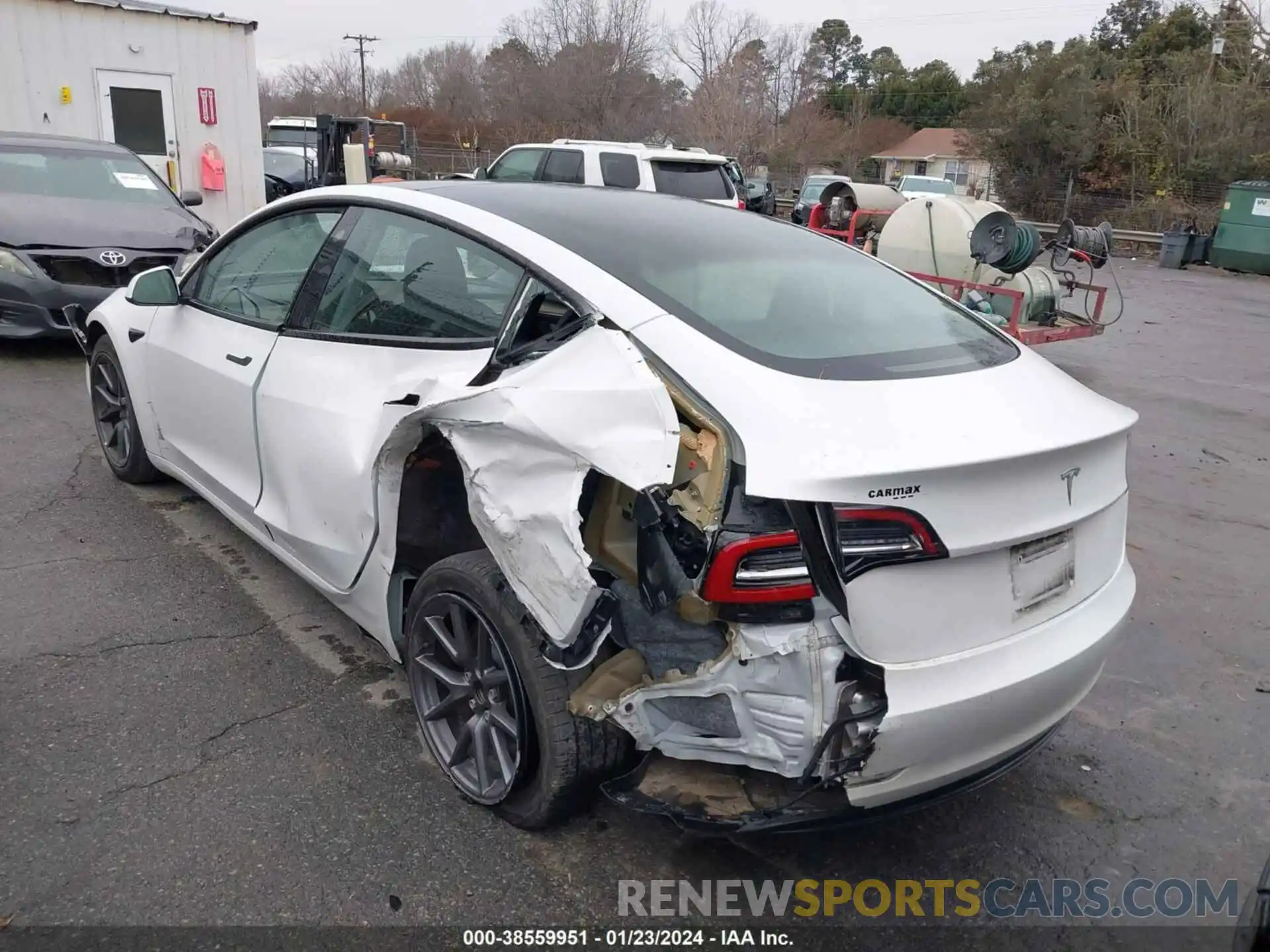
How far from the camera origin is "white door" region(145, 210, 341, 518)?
3562 mm

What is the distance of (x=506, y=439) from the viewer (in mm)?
2412

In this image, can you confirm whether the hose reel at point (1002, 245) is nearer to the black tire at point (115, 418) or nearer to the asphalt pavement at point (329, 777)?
the asphalt pavement at point (329, 777)

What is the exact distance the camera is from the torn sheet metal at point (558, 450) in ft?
7.04

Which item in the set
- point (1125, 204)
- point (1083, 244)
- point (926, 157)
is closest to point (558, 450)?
point (1083, 244)

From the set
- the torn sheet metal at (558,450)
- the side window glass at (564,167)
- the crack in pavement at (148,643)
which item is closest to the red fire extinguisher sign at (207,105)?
the side window glass at (564,167)

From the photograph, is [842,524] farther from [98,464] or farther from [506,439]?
[98,464]

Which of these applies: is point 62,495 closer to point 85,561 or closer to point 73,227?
point 85,561

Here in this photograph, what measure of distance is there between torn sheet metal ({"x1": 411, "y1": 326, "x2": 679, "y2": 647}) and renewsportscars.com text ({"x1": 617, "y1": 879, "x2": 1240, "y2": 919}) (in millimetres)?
784

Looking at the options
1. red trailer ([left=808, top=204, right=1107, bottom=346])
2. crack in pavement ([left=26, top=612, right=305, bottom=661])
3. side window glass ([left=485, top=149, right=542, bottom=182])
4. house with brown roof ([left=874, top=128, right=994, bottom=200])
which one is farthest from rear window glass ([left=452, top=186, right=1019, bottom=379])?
house with brown roof ([left=874, top=128, right=994, bottom=200])

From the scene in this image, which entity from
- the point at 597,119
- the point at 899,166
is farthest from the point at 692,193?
the point at 899,166

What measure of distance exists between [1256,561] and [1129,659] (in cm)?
159

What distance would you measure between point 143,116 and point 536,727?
12653 mm

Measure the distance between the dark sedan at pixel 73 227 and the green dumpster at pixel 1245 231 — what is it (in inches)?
779

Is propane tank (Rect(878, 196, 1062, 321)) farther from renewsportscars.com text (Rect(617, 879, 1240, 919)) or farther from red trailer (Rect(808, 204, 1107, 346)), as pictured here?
renewsportscars.com text (Rect(617, 879, 1240, 919))
